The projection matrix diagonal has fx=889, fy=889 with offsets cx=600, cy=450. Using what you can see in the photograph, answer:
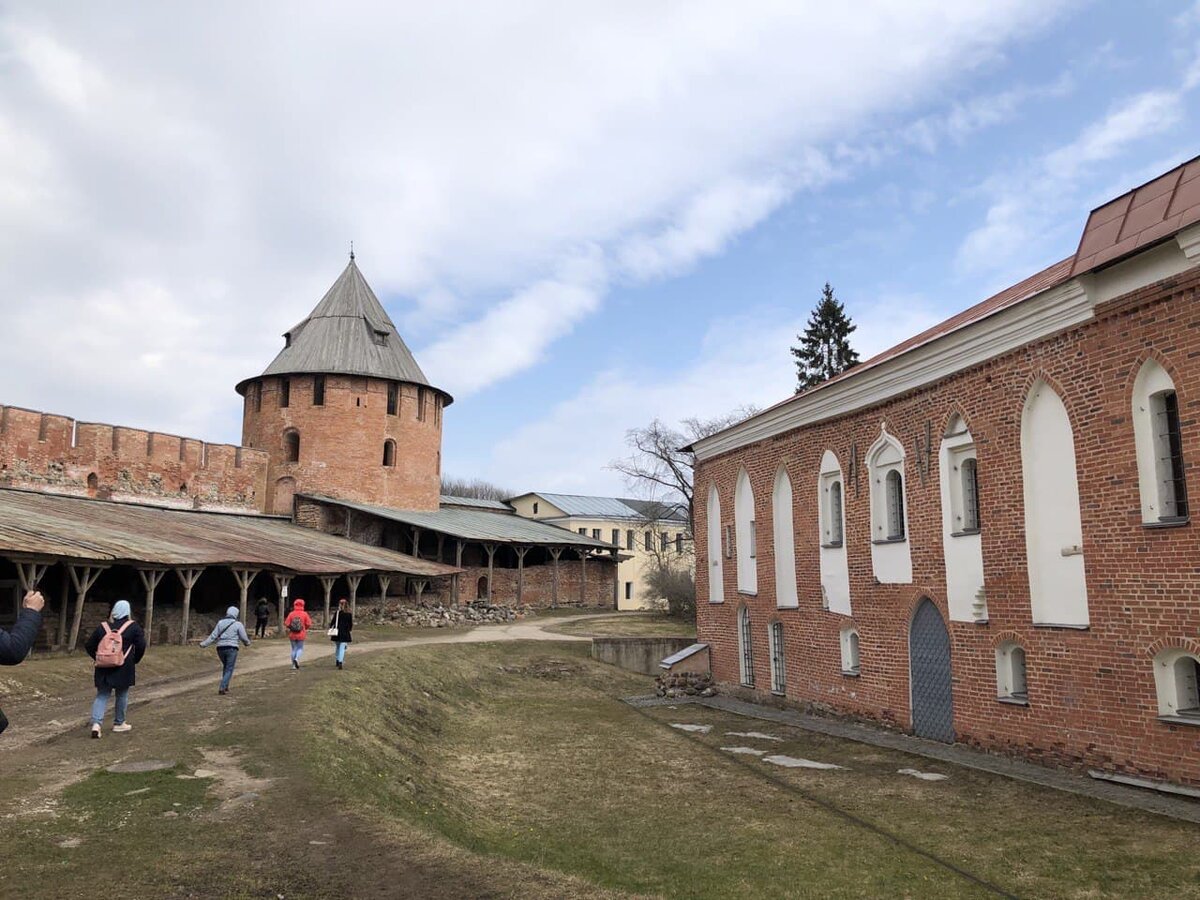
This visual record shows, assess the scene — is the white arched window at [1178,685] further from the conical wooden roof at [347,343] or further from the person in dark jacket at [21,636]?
the conical wooden roof at [347,343]

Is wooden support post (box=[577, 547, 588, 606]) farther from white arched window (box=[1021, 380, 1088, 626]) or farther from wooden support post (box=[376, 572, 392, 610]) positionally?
white arched window (box=[1021, 380, 1088, 626])

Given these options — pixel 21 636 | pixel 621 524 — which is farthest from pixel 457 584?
pixel 21 636

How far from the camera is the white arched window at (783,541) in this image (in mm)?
17344

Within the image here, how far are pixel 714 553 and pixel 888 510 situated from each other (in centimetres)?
681

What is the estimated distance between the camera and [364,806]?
24.2 ft

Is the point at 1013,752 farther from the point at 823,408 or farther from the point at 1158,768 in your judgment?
the point at 823,408

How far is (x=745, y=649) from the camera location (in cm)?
1922

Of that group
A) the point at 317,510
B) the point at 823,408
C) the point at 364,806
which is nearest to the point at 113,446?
the point at 317,510

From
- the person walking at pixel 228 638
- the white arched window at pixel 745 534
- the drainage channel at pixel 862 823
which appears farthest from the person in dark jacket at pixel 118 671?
the white arched window at pixel 745 534

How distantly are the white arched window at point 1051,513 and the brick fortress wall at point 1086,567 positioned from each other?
128 mm

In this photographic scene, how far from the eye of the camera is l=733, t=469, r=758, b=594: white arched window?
18947 millimetres

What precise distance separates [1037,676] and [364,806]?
26.6 ft

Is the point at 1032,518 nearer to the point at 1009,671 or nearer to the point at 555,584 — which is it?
the point at 1009,671

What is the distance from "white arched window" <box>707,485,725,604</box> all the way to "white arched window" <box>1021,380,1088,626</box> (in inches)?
380
